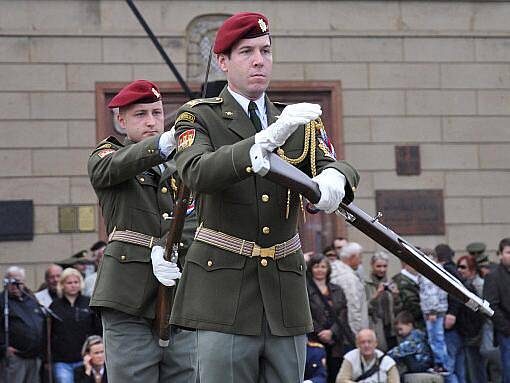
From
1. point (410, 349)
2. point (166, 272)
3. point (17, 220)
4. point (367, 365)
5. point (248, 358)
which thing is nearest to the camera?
point (248, 358)

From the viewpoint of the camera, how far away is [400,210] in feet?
54.4

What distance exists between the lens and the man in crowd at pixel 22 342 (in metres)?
11.3

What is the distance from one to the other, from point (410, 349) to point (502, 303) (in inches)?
43.0

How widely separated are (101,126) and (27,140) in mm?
989

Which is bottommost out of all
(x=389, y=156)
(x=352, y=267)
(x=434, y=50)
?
(x=352, y=267)

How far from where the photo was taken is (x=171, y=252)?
6262mm

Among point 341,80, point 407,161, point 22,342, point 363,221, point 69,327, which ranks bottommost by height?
point 22,342

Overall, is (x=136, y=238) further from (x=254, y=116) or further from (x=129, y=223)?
(x=254, y=116)

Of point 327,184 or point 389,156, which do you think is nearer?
point 327,184

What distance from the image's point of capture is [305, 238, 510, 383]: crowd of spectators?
36.1ft

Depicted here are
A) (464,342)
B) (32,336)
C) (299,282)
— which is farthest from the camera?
(464,342)

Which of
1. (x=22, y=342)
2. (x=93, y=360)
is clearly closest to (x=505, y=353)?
(x=93, y=360)

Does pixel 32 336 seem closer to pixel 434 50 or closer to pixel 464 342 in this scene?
pixel 464 342

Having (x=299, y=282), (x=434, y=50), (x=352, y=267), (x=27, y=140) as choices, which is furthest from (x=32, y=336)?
(x=434, y=50)
